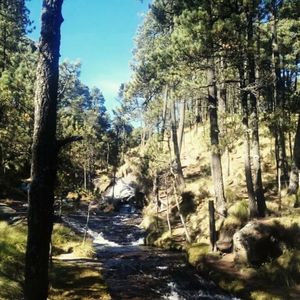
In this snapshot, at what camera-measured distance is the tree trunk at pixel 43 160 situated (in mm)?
5328

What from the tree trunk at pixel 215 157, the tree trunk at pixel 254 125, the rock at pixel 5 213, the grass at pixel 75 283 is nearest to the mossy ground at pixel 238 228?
the tree trunk at pixel 215 157

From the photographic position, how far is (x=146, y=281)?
49.9 feet

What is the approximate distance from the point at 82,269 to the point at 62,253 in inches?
142

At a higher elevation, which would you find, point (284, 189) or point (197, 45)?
point (197, 45)

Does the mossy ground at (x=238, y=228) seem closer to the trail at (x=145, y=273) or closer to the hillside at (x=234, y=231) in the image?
the hillside at (x=234, y=231)

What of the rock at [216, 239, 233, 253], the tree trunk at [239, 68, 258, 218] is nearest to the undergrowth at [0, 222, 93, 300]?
the rock at [216, 239, 233, 253]

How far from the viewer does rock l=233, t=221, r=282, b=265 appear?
586 inches

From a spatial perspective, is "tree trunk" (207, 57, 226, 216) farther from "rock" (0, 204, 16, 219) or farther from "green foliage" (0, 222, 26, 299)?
"rock" (0, 204, 16, 219)

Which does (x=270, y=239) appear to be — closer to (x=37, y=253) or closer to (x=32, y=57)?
(x=37, y=253)

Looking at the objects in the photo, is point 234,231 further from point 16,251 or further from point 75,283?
point 16,251

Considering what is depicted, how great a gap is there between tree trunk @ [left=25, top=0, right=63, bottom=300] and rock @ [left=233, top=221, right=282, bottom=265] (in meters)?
10.9

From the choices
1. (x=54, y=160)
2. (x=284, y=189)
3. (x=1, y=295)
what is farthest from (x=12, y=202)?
(x=54, y=160)

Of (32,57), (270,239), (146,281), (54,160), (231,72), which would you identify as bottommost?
(146,281)

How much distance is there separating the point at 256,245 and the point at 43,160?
11.2 metres
